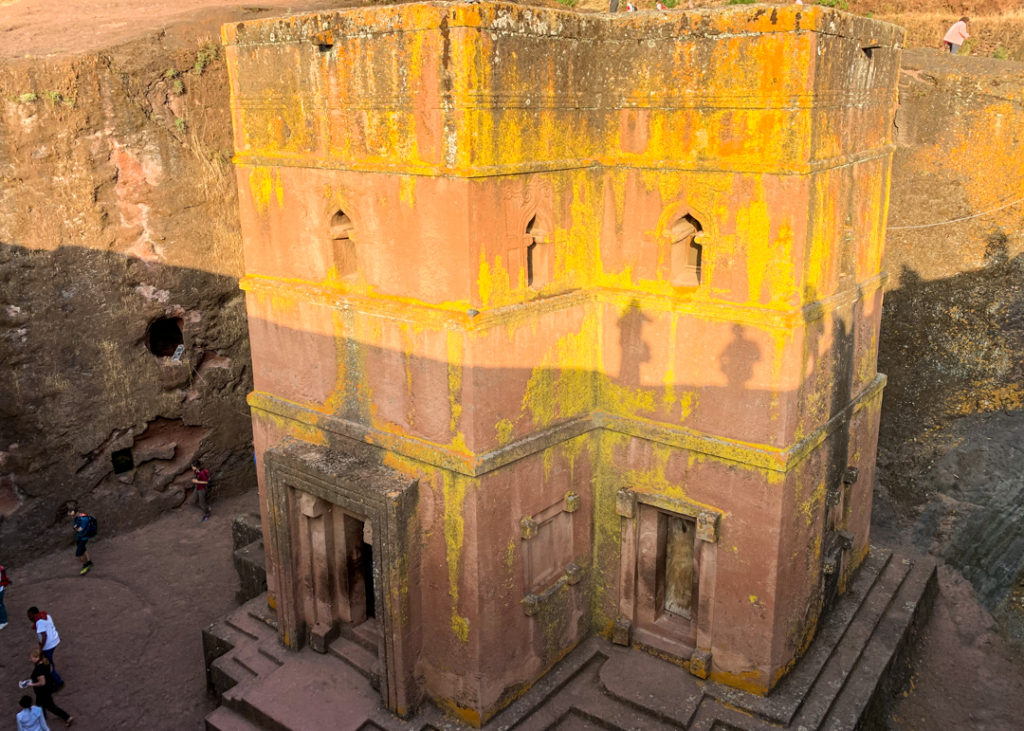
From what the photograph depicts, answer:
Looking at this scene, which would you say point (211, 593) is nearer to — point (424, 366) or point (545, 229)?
point (424, 366)

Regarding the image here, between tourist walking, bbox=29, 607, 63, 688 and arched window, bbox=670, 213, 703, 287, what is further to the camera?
tourist walking, bbox=29, 607, 63, 688

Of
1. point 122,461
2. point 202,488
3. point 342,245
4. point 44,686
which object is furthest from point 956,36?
point 44,686

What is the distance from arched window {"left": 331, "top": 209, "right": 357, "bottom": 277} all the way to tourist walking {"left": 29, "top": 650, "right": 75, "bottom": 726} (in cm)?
557

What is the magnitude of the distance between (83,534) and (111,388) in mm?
2203

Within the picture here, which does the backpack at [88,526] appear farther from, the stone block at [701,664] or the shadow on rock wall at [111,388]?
the stone block at [701,664]

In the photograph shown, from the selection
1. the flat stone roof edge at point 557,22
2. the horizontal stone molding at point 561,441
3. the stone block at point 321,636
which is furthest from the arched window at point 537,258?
the stone block at point 321,636

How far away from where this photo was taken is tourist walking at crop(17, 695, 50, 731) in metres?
8.42

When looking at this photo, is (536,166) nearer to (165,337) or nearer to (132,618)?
(132,618)

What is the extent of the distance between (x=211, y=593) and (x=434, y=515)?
561 cm

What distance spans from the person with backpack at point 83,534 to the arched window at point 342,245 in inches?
282

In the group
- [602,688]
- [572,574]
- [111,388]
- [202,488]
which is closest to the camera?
[602,688]

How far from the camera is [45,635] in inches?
385

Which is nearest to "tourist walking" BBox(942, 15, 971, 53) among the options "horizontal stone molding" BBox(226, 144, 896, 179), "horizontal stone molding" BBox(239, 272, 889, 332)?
"horizontal stone molding" BBox(226, 144, 896, 179)

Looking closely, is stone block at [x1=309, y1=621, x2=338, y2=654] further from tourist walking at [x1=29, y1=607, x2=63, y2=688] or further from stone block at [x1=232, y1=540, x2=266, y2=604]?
tourist walking at [x1=29, y1=607, x2=63, y2=688]
